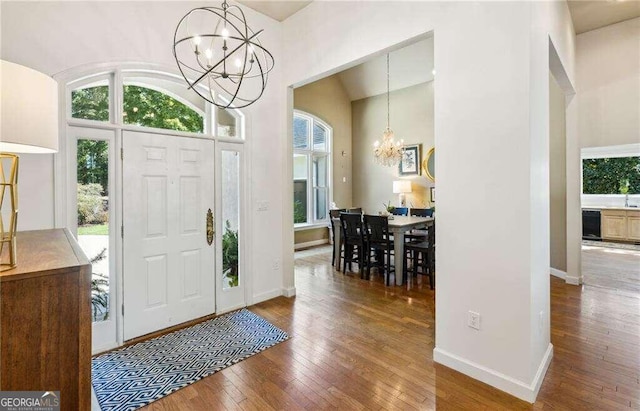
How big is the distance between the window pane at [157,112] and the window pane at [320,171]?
15.6 feet

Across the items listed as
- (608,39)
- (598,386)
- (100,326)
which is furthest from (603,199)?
(100,326)

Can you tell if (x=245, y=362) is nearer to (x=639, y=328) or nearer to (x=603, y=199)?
(x=639, y=328)

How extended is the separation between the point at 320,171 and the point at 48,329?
7.31 metres

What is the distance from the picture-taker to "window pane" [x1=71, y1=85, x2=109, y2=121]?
8.85 feet

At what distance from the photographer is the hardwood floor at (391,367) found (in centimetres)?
209

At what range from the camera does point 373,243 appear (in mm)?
4969

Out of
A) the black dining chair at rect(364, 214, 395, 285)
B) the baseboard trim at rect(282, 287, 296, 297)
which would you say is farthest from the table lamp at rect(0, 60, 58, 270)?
the black dining chair at rect(364, 214, 395, 285)

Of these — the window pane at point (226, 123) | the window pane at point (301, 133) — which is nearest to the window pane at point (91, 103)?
the window pane at point (226, 123)

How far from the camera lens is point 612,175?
26.2 feet

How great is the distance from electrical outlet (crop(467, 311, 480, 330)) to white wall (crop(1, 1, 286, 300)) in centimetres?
243

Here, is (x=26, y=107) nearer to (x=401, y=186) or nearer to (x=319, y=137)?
(x=401, y=186)

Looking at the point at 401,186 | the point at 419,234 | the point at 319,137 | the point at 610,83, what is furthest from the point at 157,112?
the point at 610,83

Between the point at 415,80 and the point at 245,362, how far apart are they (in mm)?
6991

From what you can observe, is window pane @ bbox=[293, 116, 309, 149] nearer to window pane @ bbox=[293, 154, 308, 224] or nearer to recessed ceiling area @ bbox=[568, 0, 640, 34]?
window pane @ bbox=[293, 154, 308, 224]
